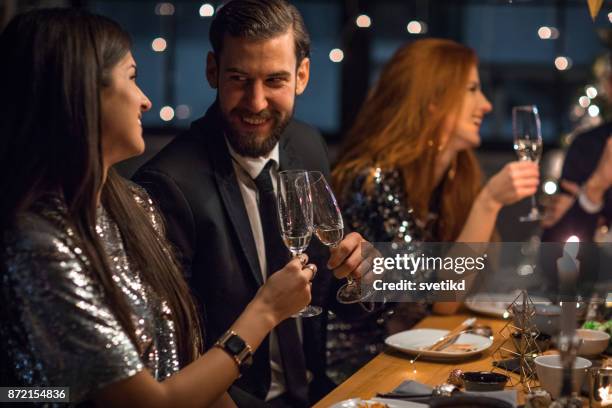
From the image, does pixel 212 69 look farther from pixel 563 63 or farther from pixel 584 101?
pixel 563 63

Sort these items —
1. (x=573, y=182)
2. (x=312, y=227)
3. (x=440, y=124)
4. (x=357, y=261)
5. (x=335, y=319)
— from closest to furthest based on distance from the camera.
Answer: (x=312, y=227) < (x=357, y=261) < (x=335, y=319) < (x=440, y=124) < (x=573, y=182)

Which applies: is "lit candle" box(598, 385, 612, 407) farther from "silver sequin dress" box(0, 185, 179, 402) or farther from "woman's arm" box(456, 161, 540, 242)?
"woman's arm" box(456, 161, 540, 242)

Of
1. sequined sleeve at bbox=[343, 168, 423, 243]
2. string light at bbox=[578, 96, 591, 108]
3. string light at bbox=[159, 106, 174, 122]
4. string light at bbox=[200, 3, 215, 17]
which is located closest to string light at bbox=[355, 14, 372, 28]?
string light at bbox=[200, 3, 215, 17]

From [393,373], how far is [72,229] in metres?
0.83

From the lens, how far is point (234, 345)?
5.33 feet

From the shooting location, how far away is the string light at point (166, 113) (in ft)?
19.6

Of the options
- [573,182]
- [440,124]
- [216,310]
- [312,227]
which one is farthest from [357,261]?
[573,182]

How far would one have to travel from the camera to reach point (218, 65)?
2.20 meters

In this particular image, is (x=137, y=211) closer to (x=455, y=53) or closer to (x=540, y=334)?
(x=540, y=334)

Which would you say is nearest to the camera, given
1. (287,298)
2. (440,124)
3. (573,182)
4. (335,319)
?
(287,298)

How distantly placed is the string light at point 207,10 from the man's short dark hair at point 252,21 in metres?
3.56

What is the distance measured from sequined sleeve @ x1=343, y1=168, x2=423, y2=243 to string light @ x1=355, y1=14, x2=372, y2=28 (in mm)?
3222

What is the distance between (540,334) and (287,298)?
0.74 m

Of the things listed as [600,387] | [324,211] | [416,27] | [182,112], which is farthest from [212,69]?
[182,112]
